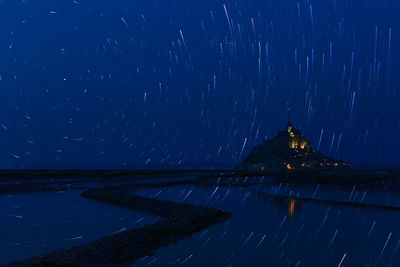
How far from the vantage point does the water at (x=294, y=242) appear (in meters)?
12.6

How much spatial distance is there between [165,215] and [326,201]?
14.7 metres

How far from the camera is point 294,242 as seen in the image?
602 inches

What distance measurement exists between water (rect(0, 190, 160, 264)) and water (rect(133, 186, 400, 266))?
4.88 metres

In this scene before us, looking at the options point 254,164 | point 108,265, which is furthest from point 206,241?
point 254,164

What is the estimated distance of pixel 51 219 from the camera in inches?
872

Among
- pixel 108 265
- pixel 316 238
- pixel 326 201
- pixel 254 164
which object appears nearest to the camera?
pixel 108 265

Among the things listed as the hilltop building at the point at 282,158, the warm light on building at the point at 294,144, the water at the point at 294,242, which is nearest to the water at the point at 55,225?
the water at the point at 294,242

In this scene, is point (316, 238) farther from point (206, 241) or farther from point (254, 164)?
point (254, 164)

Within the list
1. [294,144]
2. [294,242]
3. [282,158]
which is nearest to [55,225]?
[294,242]

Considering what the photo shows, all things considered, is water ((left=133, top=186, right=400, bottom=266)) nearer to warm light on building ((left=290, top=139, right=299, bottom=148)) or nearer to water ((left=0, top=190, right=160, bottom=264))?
water ((left=0, top=190, right=160, bottom=264))

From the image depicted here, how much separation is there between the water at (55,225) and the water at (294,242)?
488cm

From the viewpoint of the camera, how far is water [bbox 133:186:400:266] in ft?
41.3

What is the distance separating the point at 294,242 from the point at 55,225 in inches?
533

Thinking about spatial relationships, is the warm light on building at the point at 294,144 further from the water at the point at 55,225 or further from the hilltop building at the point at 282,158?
the water at the point at 55,225
